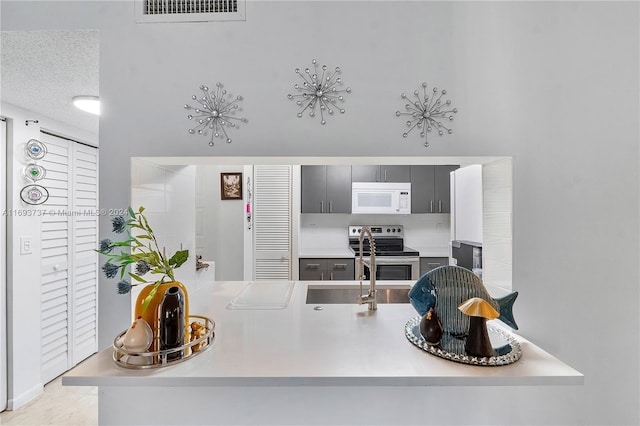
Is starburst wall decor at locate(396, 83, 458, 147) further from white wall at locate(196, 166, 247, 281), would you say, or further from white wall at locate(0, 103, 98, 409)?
white wall at locate(196, 166, 247, 281)

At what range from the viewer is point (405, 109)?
1338 mm

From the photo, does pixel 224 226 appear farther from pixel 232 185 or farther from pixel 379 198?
pixel 379 198

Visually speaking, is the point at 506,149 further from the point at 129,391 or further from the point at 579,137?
the point at 129,391

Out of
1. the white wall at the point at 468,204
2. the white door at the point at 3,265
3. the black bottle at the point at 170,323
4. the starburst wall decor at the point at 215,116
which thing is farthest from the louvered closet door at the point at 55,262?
the white wall at the point at 468,204

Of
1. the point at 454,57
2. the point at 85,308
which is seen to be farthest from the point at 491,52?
the point at 85,308

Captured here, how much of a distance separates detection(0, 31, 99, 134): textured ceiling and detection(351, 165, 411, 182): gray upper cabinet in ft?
8.82

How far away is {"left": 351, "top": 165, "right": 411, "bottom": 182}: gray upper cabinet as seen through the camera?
12.8 feet

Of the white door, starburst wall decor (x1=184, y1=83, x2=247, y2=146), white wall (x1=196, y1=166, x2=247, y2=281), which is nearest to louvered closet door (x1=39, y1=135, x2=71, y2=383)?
the white door

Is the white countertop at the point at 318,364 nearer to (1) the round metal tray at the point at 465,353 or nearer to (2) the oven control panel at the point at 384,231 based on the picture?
(1) the round metal tray at the point at 465,353

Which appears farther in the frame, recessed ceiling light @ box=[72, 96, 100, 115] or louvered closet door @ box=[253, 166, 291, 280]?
→ louvered closet door @ box=[253, 166, 291, 280]

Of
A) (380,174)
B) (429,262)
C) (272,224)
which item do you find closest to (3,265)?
(272,224)

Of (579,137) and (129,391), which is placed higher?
(579,137)

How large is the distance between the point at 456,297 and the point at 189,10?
155 centimetres

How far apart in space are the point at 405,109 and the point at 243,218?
2.82 meters
